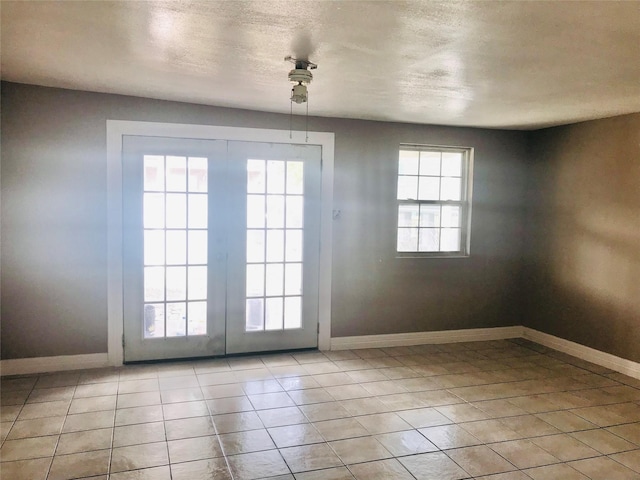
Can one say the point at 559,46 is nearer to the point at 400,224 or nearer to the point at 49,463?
the point at 400,224

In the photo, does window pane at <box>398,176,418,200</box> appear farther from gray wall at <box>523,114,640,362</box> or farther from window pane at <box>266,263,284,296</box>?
window pane at <box>266,263,284,296</box>

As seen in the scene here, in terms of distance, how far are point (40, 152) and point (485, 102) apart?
3.66 meters

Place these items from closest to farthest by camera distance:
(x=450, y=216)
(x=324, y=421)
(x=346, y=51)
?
(x=346, y=51)
(x=324, y=421)
(x=450, y=216)

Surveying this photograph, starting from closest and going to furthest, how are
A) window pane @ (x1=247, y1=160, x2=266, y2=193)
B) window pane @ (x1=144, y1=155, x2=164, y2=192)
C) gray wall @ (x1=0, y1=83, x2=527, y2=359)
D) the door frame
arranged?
gray wall @ (x1=0, y1=83, x2=527, y2=359) → the door frame → window pane @ (x1=144, y1=155, x2=164, y2=192) → window pane @ (x1=247, y1=160, x2=266, y2=193)

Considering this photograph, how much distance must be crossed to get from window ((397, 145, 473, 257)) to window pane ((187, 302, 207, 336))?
6.96 ft

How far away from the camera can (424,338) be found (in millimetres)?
5371

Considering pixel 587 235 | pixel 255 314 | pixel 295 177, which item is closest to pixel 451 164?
pixel 587 235

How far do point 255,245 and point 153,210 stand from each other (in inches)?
38.6

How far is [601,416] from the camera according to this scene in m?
3.57

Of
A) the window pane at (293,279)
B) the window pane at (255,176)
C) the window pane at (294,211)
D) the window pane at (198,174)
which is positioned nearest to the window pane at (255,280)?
the window pane at (293,279)

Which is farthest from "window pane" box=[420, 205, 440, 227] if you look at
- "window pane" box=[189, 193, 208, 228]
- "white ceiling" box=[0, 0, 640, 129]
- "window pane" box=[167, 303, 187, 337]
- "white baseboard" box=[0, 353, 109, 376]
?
"white baseboard" box=[0, 353, 109, 376]

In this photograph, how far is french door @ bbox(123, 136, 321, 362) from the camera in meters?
4.36

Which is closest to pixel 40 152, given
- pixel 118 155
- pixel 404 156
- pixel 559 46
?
pixel 118 155

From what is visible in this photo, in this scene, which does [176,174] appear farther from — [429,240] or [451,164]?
[451,164]
